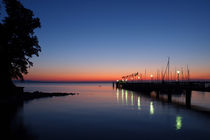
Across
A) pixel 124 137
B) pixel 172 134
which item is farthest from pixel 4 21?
pixel 172 134

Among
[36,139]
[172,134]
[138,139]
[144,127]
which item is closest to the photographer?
[36,139]

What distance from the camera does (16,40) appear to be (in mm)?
30375

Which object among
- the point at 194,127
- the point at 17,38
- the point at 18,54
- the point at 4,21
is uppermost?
the point at 4,21

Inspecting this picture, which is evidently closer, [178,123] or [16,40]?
[178,123]

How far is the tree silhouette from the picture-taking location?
29.4 m

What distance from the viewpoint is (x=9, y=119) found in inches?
851

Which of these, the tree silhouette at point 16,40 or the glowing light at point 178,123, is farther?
the tree silhouette at point 16,40

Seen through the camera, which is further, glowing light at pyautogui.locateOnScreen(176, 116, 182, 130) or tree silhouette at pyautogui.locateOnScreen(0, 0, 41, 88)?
tree silhouette at pyautogui.locateOnScreen(0, 0, 41, 88)

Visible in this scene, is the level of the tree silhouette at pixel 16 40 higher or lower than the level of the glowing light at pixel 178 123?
higher

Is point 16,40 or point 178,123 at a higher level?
point 16,40

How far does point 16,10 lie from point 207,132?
2981 cm

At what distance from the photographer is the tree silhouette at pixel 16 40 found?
2941cm

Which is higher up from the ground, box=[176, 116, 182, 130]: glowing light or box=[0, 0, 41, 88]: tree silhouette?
box=[0, 0, 41, 88]: tree silhouette

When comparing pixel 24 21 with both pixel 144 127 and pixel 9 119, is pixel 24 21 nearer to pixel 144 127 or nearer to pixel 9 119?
pixel 9 119
